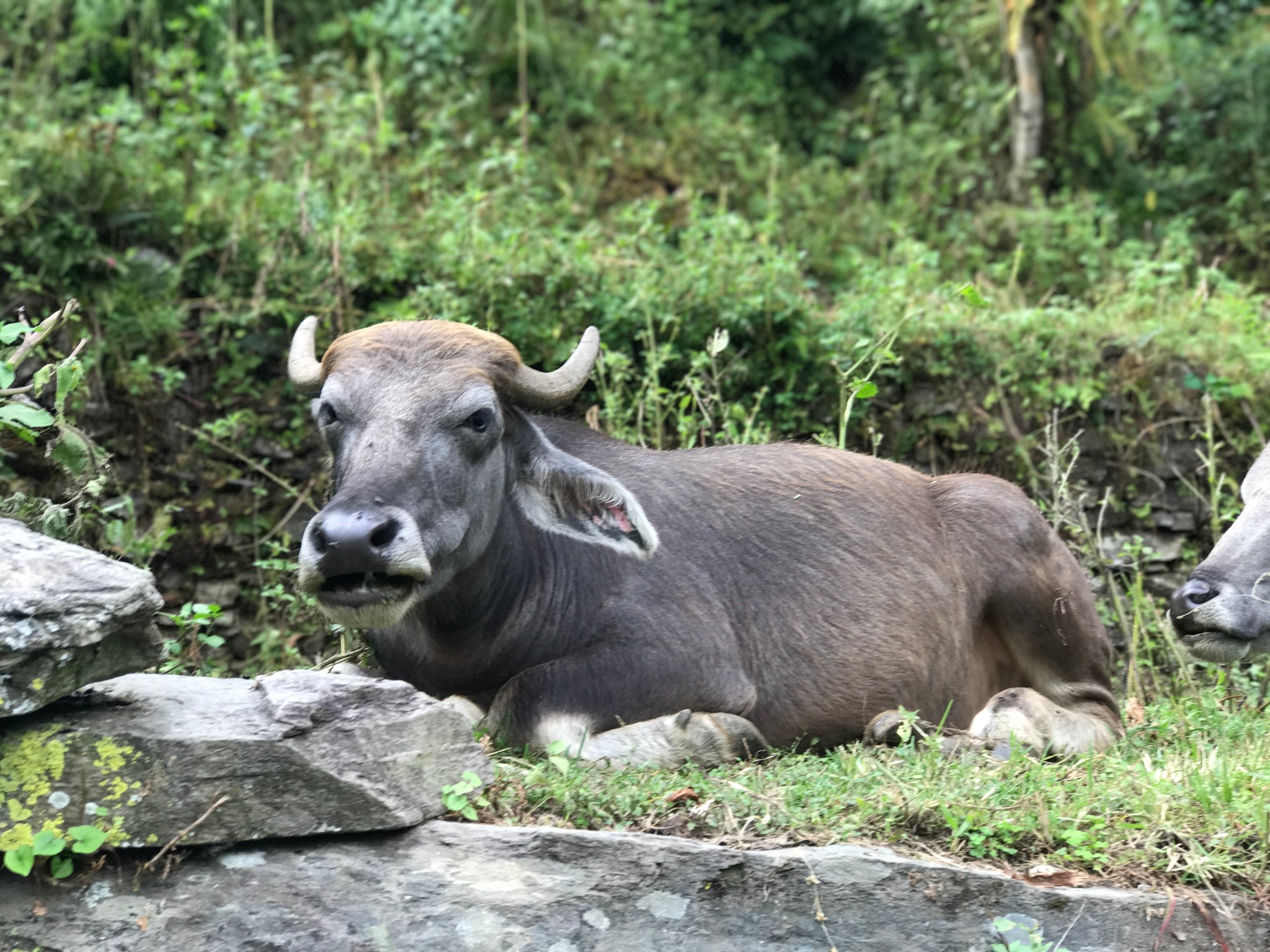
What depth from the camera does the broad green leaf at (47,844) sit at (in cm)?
330

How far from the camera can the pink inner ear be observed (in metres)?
4.80

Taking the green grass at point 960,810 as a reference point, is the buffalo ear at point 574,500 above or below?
above

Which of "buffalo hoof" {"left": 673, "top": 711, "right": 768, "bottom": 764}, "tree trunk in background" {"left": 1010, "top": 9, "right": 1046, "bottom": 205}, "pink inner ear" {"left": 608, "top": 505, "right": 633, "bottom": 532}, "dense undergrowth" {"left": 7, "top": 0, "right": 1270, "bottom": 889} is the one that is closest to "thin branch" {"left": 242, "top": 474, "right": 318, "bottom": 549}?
"dense undergrowth" {"left": 7, "top": 0, "right": 1270, "bottom": 889}

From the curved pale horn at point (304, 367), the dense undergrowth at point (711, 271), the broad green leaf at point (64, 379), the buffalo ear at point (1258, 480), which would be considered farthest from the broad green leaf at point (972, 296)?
the broad green leaf at point (64, 379)

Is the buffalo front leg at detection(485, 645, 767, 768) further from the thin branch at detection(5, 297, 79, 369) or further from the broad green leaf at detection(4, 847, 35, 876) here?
the thin branch at detection(5, 297, 79, 369)

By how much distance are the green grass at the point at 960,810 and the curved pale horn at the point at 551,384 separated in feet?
4.08

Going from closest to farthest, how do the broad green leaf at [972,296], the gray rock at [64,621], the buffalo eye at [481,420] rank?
the gray rock at [64,621] → the buffalo eye at [481,420] → the broad green leaf at [972,296]

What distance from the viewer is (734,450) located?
581 centimetres

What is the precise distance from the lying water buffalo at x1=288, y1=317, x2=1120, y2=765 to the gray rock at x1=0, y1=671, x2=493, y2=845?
1.56ft

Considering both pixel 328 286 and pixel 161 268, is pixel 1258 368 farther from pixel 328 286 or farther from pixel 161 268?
pixel 161 268

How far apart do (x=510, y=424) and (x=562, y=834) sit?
1669 millimetres

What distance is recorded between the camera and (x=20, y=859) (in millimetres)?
3289

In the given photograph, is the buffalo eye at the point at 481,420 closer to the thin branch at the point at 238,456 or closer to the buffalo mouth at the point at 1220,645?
the thin branch at the point at 238,456

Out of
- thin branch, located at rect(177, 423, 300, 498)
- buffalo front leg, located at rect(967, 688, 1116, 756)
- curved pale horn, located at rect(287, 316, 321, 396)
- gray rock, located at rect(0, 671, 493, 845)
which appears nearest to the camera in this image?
gray rock, located at rect(0, 671, 493, 845)
